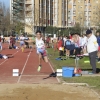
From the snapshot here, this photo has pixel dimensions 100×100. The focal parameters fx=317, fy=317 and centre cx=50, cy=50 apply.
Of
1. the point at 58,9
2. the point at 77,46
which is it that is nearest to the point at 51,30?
the point at 58,9

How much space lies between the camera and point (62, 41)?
2870cm

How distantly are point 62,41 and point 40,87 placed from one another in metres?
18.4

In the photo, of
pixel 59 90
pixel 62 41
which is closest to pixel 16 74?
pixel 59 90

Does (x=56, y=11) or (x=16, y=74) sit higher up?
(x=56, y=11)

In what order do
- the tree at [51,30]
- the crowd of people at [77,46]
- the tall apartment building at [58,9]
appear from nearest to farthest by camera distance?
the crowd of people at [77,46]
the tree at [51,30]
the tall apartment building at [58,9]

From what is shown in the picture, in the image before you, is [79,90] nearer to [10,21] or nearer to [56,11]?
[10,21]

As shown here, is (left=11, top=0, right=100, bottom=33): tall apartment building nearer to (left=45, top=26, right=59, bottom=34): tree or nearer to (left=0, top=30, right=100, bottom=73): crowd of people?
(left=45, top=26, right=59, bottom=34): tree

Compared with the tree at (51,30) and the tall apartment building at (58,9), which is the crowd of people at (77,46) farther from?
the tall apartment building at (58,9)

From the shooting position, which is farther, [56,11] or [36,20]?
[56,11]

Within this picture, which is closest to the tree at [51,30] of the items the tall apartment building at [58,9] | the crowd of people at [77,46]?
the tall apartment building at [58,9]

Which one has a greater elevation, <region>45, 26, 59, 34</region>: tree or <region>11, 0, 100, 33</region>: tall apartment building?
<region>11, 0, 100, 33</region>: tall apartment building

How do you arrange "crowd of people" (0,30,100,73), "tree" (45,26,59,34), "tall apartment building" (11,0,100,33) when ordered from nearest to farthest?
"crowd of people" (0,30,100,73) → "tree" (45,26,59,34) → "tall apartment building" (11,0,100,33)

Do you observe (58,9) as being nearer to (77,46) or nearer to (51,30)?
(51,30)

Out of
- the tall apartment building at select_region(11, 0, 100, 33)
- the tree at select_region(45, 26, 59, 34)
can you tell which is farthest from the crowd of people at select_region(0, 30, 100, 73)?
the tall apartment building at select_region(11, 0, 100, 33)
